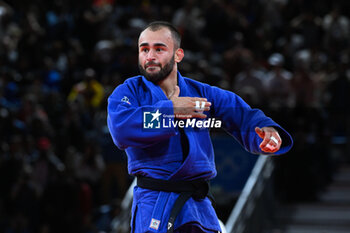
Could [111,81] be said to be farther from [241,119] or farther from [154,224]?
[154,224]

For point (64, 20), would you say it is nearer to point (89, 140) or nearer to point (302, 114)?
point (89, 140)

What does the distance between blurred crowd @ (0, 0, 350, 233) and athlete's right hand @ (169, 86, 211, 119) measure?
5.00 meters

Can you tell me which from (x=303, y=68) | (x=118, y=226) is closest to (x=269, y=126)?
(x=118, y=226)

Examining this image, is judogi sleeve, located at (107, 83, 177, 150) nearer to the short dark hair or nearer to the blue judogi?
the blue judogi

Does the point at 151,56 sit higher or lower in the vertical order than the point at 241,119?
higher

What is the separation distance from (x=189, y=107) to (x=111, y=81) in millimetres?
8201

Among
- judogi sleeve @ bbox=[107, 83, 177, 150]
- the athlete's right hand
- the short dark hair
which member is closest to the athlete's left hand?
the athlete's right hand

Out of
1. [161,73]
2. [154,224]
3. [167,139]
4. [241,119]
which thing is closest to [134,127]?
[167,139]

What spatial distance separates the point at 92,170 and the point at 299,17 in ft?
18.3

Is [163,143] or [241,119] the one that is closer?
[163,143]

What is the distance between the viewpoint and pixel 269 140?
128 inches

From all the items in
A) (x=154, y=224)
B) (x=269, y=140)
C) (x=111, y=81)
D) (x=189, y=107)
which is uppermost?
(x=111, y=81)

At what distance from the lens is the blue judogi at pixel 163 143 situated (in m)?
3.18

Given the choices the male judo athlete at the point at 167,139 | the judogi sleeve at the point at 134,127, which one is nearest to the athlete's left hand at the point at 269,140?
the male judo athlete at the point at 167,139
